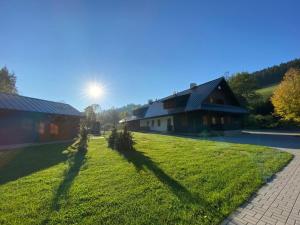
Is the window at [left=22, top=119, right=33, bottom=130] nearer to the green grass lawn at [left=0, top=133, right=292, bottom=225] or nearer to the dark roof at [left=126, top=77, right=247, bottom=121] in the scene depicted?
the green grass lawn at [left=0, top=133, right=292, bottom=225]

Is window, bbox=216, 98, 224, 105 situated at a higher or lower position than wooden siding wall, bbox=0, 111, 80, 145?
higher

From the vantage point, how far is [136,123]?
1618 inches

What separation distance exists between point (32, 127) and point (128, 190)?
544 inches

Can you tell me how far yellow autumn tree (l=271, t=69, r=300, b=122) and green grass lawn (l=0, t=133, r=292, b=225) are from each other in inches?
651

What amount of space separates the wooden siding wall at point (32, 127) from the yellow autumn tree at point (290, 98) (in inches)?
917

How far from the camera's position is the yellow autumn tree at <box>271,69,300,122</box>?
848 inches

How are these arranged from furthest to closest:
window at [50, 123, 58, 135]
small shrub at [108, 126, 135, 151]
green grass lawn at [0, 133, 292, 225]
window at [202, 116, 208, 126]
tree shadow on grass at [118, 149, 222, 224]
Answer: window at [202, 116, 208, 126], window at [50, 123, 58, 135], small shrub at [108, 126, 135, 151], tree shadow on grass at [118, 149, 222, 224], green grass lawn at [0, 133, 292, 225]

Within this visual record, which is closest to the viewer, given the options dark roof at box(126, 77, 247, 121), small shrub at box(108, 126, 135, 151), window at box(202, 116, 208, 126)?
small shrub at box(108, 126, 135, 151)

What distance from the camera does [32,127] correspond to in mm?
15836

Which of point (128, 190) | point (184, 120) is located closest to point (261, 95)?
point (184, 120)

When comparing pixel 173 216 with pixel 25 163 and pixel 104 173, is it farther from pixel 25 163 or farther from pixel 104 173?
pixel 25 163

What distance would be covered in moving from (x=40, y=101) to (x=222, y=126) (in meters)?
21.9

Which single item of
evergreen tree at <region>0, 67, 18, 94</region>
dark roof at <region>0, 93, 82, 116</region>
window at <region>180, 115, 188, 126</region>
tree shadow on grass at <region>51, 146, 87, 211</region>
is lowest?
tree shadow on grass at <region>51, 146, 87, 211</region>

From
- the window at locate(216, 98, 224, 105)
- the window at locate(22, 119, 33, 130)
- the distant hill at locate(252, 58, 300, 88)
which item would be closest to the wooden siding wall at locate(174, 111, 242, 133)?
the window at locate(216, 98, 224, 105)
